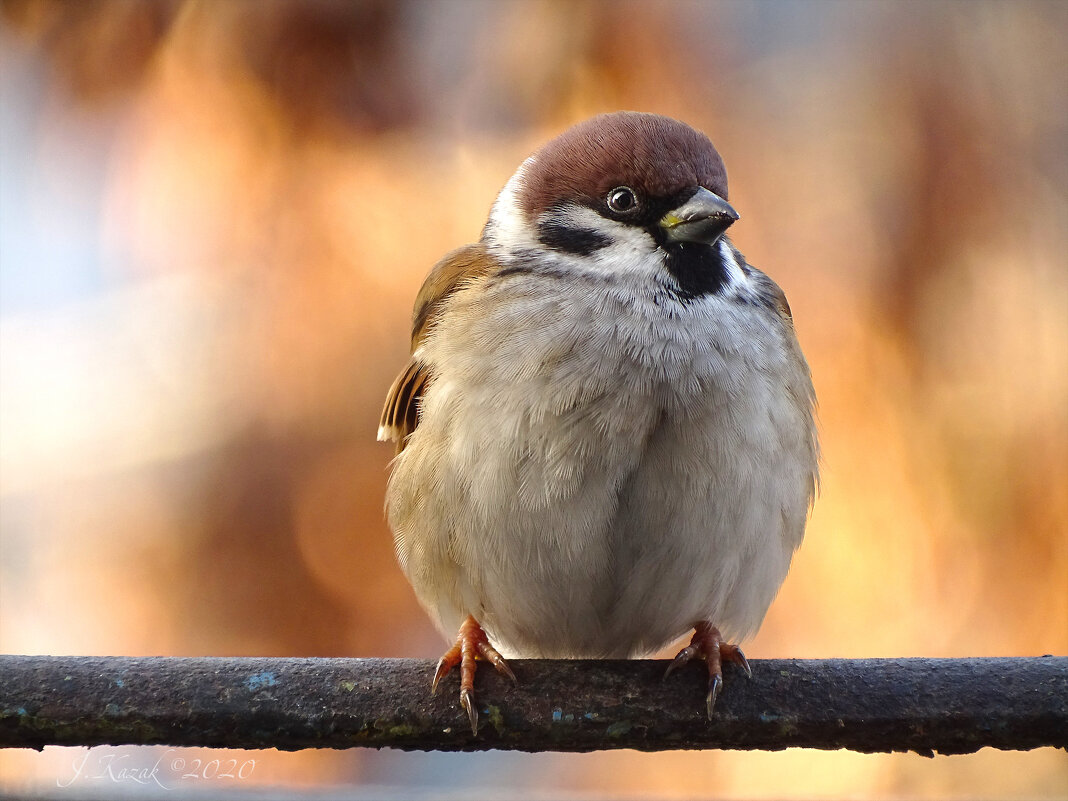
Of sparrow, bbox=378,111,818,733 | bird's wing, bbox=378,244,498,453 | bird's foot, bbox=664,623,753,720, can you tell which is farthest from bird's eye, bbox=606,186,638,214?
bird's foot, bbox=664,623,753,720

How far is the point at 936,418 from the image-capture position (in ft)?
8.23

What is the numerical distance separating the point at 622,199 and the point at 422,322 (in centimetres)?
47

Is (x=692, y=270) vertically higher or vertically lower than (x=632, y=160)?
lower

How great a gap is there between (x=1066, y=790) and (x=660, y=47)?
208 centimetres

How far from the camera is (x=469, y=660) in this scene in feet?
5.48

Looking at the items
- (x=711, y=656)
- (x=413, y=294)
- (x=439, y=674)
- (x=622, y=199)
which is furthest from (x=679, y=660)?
(x=413, y=294)

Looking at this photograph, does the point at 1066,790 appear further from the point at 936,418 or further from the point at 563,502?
the point at 563,502

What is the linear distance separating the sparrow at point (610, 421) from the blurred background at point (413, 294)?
0.54 m

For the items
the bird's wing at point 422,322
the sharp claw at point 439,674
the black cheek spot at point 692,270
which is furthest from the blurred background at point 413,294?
the sharp claw at point 439,674

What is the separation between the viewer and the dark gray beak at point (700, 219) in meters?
1.80

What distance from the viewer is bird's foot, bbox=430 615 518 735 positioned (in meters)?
1.54

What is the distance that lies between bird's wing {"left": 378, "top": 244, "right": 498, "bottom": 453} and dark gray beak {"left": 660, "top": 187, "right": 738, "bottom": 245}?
1.12ft

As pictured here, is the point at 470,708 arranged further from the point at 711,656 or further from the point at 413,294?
the point at 413,294

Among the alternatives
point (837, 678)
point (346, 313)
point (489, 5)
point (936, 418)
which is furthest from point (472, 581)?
point (489, 5)
